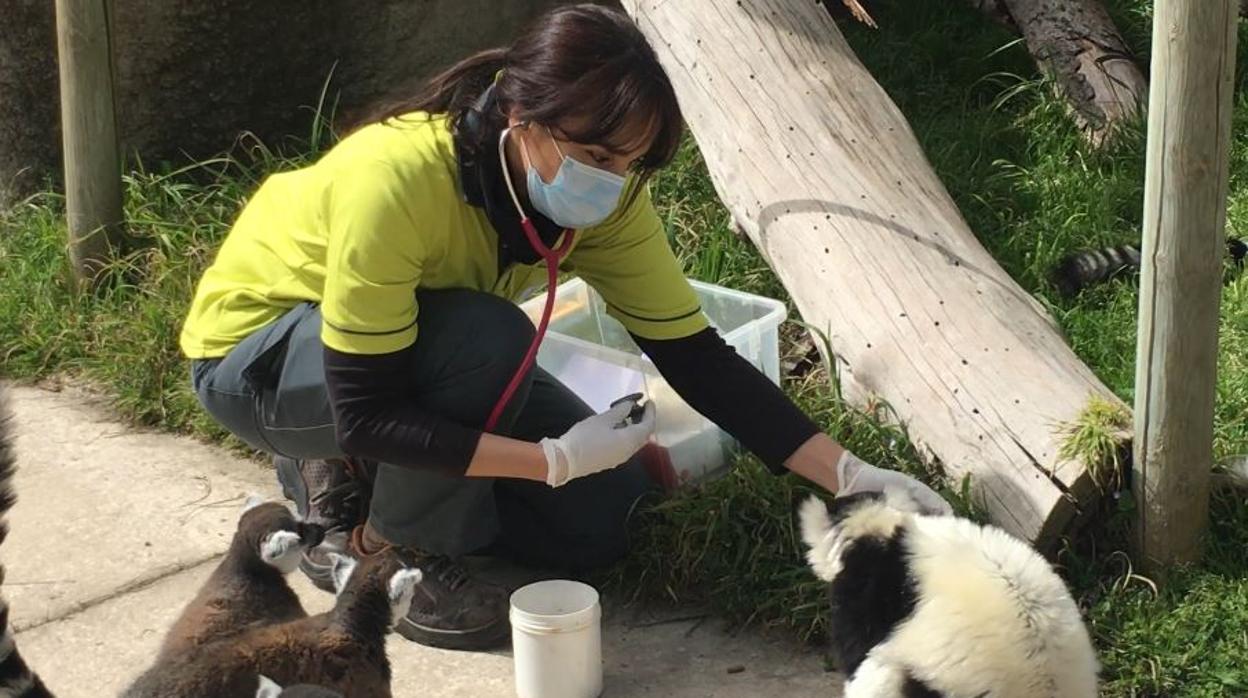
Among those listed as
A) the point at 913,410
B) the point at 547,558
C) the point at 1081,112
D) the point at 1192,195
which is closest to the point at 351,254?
the point at 547,558

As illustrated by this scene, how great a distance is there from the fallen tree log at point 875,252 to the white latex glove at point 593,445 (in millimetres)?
765

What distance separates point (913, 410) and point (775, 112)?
1228mm

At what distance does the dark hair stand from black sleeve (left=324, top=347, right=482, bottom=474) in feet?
1.98

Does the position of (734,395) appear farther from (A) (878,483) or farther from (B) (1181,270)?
(B) (1181,270)

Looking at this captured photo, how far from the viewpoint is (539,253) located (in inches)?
131

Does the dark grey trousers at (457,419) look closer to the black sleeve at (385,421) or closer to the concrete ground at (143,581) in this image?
the black sleeve at (385,421)

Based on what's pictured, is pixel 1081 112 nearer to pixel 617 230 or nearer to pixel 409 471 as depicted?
pixel 617 230

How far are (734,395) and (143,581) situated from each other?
63.5 inches

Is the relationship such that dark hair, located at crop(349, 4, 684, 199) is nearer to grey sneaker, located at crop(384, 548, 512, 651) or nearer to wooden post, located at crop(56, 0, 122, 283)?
grey sneaker, located at crop(384, 548, 512, 651)

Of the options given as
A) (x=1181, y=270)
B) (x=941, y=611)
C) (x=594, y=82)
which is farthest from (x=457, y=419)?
(x=1181, y=270)

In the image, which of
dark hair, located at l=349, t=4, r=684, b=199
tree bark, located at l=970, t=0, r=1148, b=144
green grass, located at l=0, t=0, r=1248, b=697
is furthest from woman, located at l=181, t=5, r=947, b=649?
tree bark, located at l=970, t=0, r=1148, b=144

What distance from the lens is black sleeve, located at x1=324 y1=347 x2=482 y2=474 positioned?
316cm

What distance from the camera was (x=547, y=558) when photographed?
151 inches

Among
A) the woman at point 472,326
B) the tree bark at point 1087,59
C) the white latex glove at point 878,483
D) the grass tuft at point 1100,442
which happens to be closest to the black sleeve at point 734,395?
the woman at point 472,326
